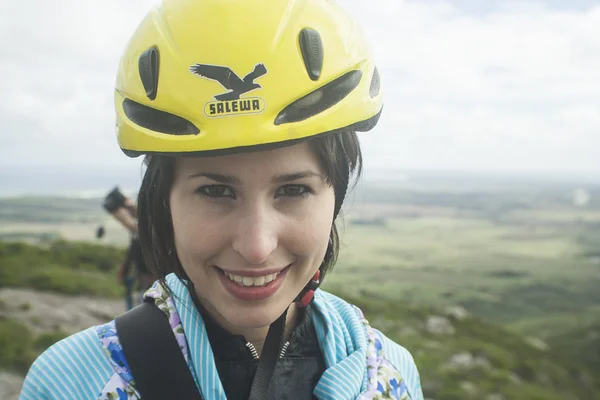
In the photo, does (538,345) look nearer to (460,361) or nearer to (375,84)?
(460,361)

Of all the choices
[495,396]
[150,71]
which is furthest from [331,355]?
[495,396]

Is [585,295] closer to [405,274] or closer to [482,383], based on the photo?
[405,274]

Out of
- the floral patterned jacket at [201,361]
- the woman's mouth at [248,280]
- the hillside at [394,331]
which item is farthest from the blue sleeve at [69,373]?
the hillside at [394,331]

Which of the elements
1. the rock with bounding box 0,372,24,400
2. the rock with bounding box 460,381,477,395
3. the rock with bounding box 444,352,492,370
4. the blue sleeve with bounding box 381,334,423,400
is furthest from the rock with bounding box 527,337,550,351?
the blue sleeve with bounding box 381,334,423,400

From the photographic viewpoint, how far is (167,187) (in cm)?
198

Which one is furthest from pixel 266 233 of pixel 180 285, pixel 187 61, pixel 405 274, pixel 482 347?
pixel 405 274

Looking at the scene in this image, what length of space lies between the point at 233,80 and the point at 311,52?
14.2 inches

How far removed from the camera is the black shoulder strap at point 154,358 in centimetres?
178

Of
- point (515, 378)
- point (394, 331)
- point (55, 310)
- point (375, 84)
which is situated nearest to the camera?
point (375, 84)

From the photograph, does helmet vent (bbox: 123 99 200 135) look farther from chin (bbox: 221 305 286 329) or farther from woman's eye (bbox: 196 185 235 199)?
chin (bbox: 221 305 286 329)

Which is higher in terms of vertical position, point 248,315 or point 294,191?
point 294,191

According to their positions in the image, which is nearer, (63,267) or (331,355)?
(331,355)

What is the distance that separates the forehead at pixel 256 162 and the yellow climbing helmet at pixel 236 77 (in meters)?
0.05

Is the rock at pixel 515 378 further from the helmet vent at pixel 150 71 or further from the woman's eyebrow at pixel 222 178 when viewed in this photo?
the helmet vent at pixel 150 71
